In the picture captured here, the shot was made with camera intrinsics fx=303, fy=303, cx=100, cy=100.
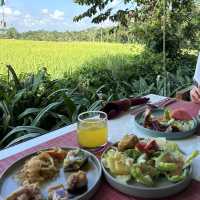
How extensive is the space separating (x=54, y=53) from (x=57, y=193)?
3392mm

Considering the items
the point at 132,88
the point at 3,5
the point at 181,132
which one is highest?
the point at 3,5

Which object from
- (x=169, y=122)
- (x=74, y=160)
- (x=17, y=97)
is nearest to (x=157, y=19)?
(x=17, y=97)

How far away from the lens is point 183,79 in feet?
12.5

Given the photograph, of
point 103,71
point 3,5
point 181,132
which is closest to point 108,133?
point 181,132

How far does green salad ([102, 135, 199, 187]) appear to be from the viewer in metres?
0.81

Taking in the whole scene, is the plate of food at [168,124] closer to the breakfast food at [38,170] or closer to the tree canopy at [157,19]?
the breakfast food at [38,170]

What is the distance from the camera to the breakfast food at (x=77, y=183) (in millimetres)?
770

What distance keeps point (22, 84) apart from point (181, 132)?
1748 mm

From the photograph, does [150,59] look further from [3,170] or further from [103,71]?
[3,170]

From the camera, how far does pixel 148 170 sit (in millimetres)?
819

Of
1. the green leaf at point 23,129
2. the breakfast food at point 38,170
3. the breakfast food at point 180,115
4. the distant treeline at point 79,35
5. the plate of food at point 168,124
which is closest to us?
the breakfast food at point 38,170

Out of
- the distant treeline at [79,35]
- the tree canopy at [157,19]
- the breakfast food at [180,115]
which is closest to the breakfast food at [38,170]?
the breakfast food at [180,115]

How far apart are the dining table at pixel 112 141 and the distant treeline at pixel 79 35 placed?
90.7 inches

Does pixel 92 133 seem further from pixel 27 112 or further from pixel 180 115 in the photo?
pixel 27 112
